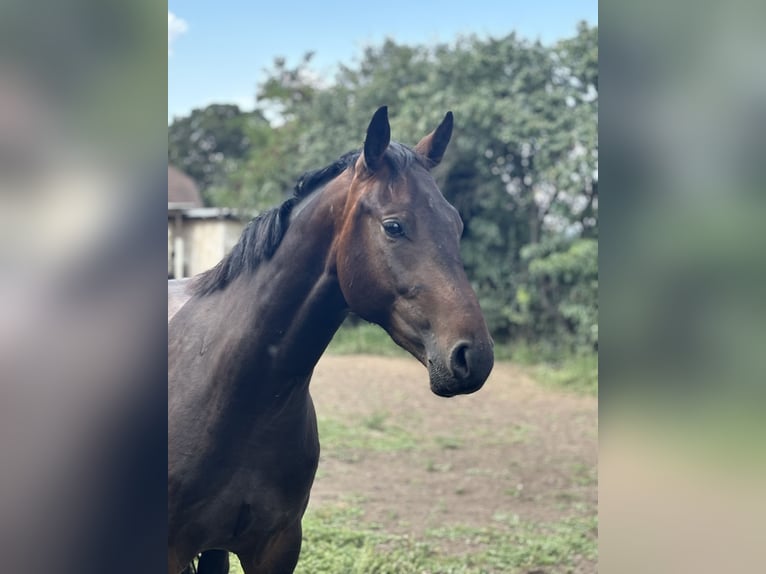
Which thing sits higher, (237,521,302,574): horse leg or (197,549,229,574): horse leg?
(237,521,302,574): horse leg

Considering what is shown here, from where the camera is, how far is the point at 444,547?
3840 mm

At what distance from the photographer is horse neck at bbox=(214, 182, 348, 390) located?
6.07 feet

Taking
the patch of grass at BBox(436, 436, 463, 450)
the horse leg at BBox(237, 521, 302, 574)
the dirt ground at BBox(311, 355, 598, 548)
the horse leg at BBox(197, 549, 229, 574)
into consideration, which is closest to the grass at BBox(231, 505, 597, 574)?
the dirt ground at BBox(311, 355, 598, 548)

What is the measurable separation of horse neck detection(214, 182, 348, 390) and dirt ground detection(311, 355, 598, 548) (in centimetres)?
254

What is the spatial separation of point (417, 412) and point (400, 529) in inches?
131

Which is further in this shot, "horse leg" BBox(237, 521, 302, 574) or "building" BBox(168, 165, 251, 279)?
"building" BBox(168, 165, 251, 279)

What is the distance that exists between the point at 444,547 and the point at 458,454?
2.12 m

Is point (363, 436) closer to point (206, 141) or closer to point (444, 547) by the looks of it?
point (444, 547)

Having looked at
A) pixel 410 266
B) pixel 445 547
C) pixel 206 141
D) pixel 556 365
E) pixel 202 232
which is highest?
pixel 206 141

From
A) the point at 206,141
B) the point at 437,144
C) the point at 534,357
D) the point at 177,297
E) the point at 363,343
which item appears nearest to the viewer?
the point at 437,144

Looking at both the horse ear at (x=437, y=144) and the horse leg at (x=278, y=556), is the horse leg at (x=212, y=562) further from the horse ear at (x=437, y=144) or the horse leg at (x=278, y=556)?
the horse ear at (x=437, y=144)

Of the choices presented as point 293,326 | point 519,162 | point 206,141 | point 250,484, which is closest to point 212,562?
point 250,484

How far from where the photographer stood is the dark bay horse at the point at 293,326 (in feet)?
5.51

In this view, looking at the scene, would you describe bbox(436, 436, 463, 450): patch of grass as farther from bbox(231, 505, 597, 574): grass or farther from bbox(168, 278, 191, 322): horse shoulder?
bbox(168, 278, 191, 322): horse shoulder
